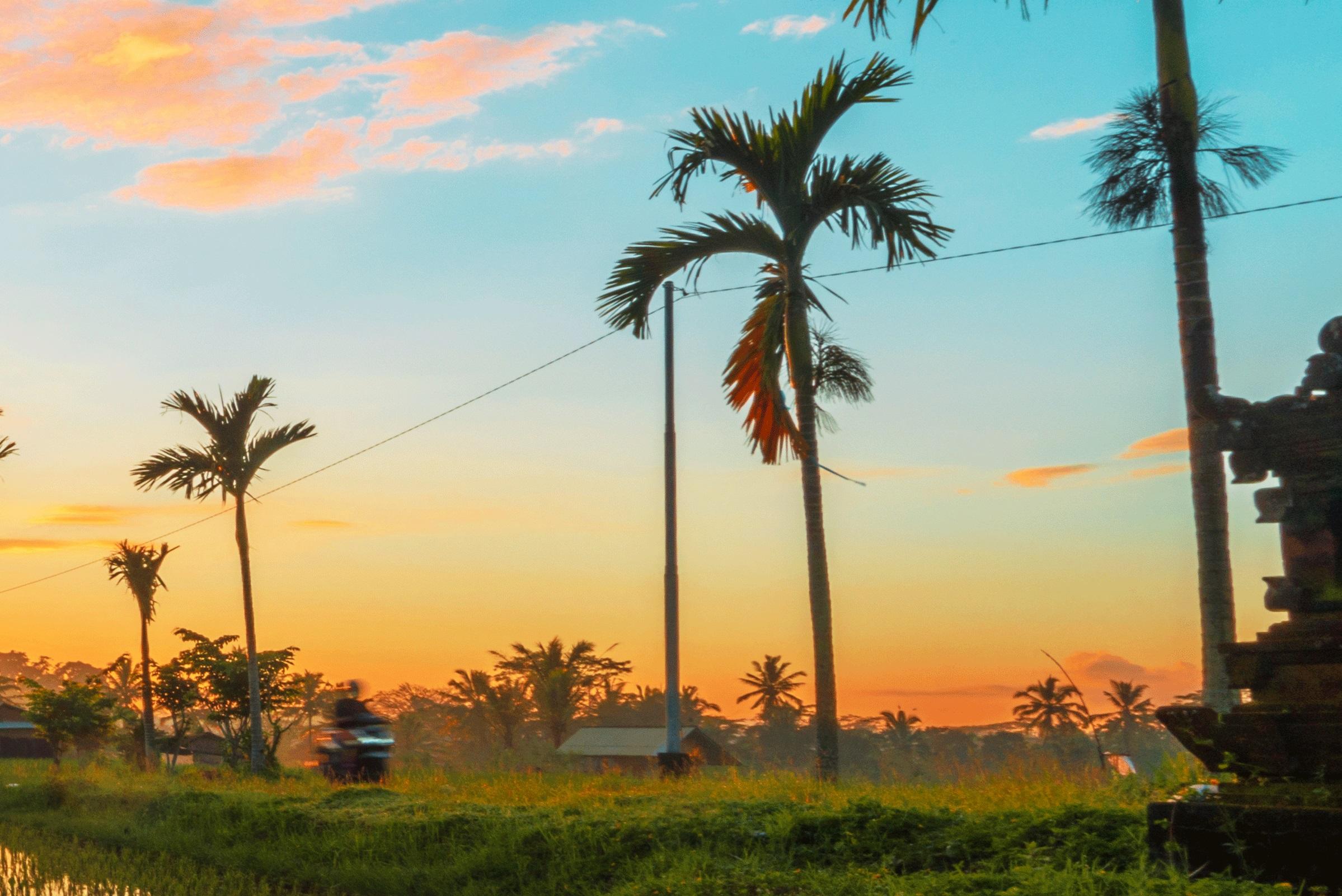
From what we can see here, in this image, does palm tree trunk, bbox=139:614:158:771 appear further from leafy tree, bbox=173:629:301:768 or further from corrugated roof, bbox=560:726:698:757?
corrugated roof, bbox=560:726:698:757

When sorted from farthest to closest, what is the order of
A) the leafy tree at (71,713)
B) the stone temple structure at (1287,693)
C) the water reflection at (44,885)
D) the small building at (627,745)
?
the small building at (627,745) < the leafy tree at (71,713) < the water reflection at (44,885) < the stone temple structure at (1287,693)

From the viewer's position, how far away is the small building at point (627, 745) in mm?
62469

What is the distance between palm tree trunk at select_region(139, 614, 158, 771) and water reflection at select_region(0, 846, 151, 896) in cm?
3050

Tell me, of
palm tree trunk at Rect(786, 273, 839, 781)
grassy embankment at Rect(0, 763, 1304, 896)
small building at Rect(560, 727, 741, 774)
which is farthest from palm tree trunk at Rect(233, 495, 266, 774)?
small building at Rect(560, 727, 741, 774)

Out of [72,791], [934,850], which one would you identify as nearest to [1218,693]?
[934,850]

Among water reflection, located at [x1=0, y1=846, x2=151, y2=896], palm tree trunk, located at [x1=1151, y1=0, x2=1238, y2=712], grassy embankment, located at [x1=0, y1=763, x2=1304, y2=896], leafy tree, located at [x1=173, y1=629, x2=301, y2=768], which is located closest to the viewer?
grassy embankment, located at [x1=0, y1=763, x2=1304, y2=896]

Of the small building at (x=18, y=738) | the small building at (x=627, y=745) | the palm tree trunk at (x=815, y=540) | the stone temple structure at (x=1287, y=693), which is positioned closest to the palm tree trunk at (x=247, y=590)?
the palm tree trunk at (x=815, y=540)

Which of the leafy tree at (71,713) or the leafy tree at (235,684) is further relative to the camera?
the leafy tree at (71,713)

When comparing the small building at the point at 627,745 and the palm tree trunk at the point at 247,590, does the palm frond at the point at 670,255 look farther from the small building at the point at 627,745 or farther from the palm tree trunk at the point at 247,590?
the small building at the point at 627,745

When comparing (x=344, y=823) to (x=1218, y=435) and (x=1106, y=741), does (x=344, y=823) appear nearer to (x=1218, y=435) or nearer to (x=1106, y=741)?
(x=1218, y=435)

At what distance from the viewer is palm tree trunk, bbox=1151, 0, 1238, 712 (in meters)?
12.3

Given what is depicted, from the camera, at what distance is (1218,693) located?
473 inches

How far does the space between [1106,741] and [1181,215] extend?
90200 mm

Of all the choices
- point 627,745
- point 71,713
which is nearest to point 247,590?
point 71,713
